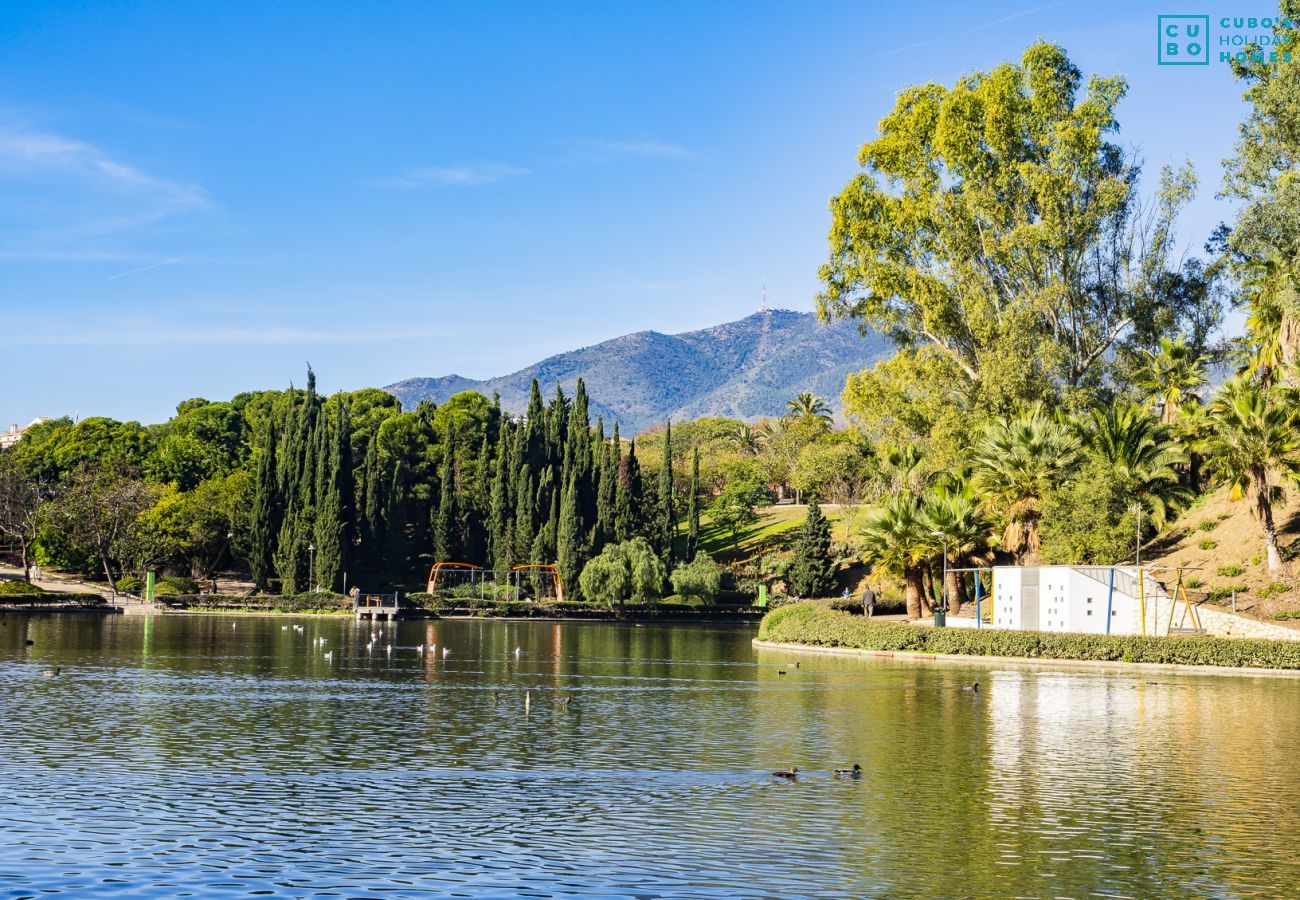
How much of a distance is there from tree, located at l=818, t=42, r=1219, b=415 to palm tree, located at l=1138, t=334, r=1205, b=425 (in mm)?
936

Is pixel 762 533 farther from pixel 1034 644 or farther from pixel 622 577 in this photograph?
pixel 1034 644

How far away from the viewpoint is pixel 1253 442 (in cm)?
4675

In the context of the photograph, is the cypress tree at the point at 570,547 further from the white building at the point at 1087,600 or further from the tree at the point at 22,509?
the white building at the point at 1087,600

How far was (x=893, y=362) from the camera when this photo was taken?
64875 millimetres

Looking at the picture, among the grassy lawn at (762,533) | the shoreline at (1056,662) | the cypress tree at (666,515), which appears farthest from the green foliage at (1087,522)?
the grassy lawn at (762,533)

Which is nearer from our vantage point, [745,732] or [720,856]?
[720,856]

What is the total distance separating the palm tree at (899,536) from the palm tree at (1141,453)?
8341 millimetres

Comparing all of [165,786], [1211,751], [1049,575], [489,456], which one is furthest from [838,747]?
[489,456]

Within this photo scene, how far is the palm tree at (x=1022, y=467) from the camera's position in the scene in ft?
180

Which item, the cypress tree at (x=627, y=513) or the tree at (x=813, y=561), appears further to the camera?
the cypress tree at (x=627, y=513)

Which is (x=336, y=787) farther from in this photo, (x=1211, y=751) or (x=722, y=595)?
(x=722, y=595)

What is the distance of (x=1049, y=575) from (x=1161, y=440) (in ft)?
39.1

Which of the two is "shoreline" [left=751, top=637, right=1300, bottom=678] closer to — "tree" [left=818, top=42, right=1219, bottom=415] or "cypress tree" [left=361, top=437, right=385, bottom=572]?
"tree" [left=818, top=42, right=1219, bottom=415]

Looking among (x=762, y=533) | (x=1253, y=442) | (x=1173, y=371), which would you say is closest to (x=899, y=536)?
(x=1253, y=442)
